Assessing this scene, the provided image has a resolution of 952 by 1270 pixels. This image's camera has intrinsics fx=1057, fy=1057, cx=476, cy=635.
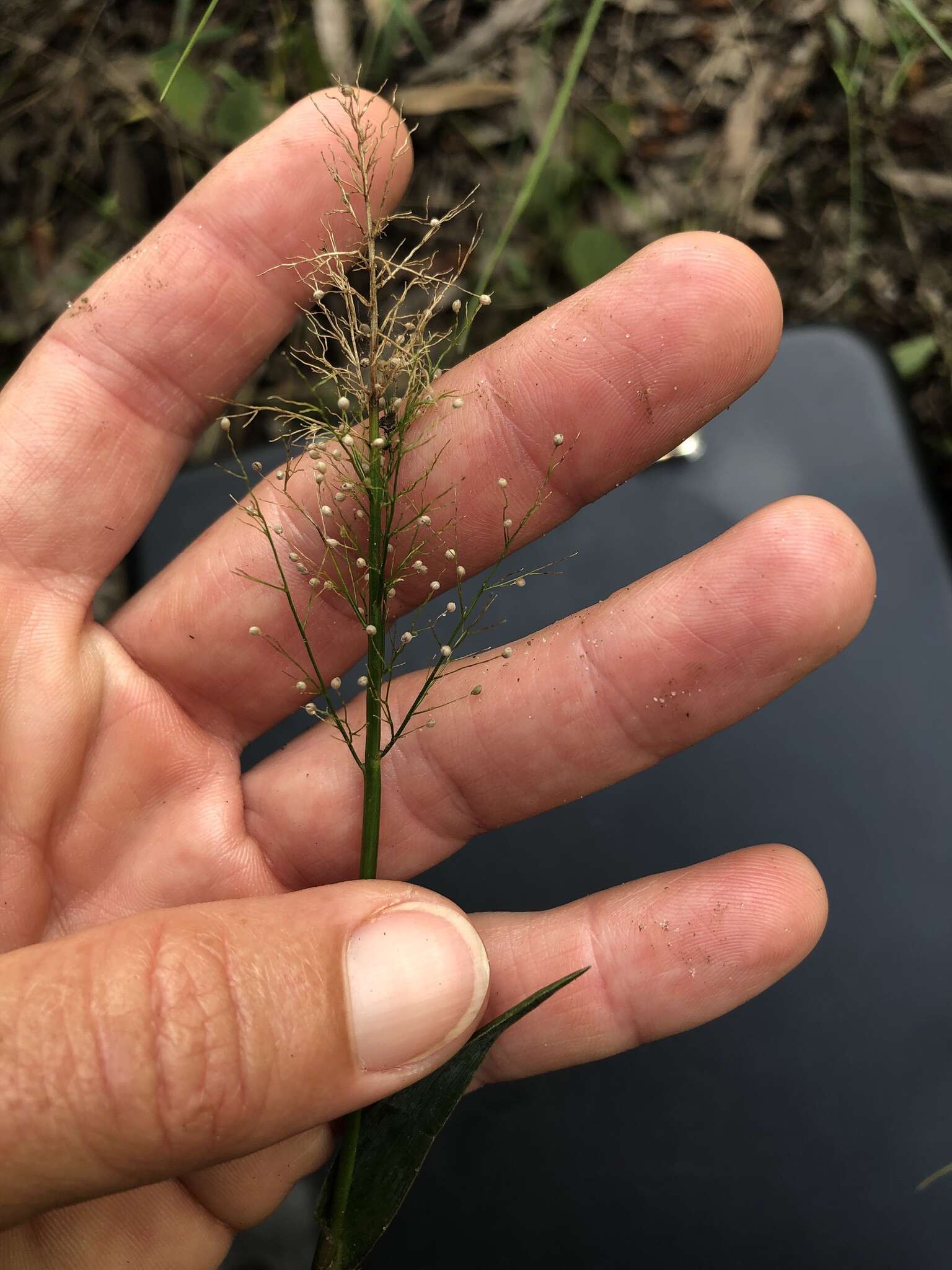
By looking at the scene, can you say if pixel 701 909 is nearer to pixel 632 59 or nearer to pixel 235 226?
pixel 235 226

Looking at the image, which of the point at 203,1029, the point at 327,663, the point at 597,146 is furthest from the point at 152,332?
the point at 597,146

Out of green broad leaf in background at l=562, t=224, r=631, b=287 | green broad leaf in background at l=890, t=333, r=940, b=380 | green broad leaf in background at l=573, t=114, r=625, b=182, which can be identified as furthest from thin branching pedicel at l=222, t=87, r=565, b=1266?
green broad leaf in background at l=890, t=333, r=940, b=380

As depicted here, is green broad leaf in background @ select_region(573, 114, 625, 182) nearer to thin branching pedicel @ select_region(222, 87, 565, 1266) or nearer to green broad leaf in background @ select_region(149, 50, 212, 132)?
green broad leaf in background @ select_region(149, 50, 212, 132)

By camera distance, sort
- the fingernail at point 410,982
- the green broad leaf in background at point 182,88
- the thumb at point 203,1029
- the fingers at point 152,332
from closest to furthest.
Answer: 1. the thumb at point 203,1029
2. the fingernail at point 410,982
3. the fingers at point 152,332
4. the green broad leaf in background at point 182,88

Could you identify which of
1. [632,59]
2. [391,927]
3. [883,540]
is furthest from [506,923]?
[632,59]

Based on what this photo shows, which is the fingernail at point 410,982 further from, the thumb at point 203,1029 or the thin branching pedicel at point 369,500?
the thin branching pedicel at point 369,500

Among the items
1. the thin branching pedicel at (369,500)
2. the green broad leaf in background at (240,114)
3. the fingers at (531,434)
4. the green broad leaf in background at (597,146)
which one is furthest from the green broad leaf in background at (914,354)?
the green broad leaf in background at (240,114)
